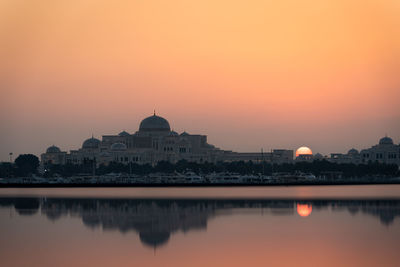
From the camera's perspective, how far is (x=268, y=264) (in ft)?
124

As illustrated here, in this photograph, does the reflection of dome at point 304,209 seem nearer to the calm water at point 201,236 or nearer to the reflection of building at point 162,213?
the reflection of building at point 162,213

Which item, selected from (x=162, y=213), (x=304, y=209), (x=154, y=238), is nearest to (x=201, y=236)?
(x=154, y=238)

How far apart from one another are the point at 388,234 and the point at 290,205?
29311 mm

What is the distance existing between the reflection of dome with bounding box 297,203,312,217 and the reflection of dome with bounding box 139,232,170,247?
18.1 m

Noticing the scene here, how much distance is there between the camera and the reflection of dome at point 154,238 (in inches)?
1766

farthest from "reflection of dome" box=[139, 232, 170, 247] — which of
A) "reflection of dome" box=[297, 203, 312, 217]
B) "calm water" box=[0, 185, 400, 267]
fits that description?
"reflection of dome" box=[297, 203, 312, 217]

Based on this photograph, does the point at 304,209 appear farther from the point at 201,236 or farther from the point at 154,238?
the point at 154,238

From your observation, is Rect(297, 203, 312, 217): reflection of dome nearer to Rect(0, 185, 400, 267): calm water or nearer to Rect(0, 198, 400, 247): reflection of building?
Rect(0, 198, 400, 247): reflection of building

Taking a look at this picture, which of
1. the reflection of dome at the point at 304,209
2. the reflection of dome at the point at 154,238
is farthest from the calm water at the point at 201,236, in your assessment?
the reflection of dome at the point at 304,209

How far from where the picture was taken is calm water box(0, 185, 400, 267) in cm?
3922

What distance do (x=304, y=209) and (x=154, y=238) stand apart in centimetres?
2705

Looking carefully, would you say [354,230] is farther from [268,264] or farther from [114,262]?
[114,262]

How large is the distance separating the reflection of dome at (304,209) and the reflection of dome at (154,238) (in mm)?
18081

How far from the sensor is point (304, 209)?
71625 millimetres
